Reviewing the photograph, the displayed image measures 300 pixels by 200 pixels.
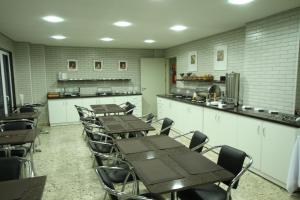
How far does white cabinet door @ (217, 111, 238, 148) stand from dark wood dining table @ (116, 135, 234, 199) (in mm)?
1608

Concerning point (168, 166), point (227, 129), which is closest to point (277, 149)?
point (227, 129)

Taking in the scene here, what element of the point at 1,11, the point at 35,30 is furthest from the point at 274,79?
the point at 35,30

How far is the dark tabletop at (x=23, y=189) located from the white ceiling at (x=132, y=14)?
2193mm

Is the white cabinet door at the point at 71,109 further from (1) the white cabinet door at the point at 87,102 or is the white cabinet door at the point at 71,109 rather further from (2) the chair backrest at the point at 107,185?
(2) the chair backrest at the point at 107,185

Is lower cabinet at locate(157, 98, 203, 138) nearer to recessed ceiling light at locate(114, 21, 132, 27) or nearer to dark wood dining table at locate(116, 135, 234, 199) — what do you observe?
recessed ceiling light at locate(114, 21, 132, 27)

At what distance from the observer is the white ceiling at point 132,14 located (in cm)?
290

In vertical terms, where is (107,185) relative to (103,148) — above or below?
above

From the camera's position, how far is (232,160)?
210cm

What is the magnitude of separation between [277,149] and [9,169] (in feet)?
10.0

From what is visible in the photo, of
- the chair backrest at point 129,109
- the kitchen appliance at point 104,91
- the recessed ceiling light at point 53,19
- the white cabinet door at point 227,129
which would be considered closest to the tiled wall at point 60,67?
the kitchen appliance at point 104,91

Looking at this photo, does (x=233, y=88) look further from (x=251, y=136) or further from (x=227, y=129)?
(x=251, y=136)

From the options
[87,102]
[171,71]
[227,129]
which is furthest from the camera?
[171,71]

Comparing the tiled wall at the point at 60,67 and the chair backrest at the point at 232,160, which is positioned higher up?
the tiled wall at the point at 60,67

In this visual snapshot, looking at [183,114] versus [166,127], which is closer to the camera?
[166,127]
